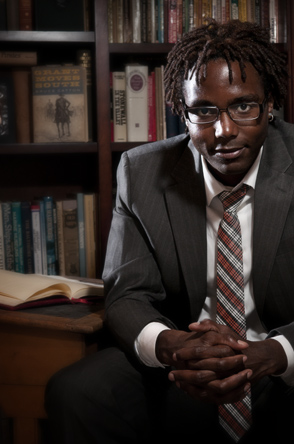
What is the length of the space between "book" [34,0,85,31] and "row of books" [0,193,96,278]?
1.93 ft

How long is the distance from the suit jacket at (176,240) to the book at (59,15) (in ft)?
2.25

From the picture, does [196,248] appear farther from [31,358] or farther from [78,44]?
[78,44]

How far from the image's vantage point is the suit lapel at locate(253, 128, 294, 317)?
1286 mm

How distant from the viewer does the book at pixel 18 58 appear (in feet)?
6.29

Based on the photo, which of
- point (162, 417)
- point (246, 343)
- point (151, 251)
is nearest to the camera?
point (246, 343)

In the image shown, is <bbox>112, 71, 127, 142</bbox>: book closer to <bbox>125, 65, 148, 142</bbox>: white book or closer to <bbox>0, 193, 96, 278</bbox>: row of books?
<bbox>125, 65, 148, 142</bbox>: white book

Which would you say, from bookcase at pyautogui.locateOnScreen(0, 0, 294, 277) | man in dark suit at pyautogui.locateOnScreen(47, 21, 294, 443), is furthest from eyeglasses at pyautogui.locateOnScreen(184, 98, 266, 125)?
bookcase at pyautogui.locateOnScreen(0, 0, 294, 277)

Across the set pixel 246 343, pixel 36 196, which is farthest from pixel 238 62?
pixel 36 196

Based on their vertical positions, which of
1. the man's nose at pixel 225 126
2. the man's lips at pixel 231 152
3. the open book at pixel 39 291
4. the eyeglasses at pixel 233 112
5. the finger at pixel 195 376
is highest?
the eyeglasses at pixel 233 112

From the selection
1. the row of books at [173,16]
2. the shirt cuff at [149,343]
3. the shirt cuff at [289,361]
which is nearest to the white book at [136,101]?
the row of books at [173,16]

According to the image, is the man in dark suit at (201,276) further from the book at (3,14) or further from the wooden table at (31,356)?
the book at (3,14)

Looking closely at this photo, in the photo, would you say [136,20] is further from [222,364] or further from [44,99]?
[222,364]

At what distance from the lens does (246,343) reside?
43.4 inches

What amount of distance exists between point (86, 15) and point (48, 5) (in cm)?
13
